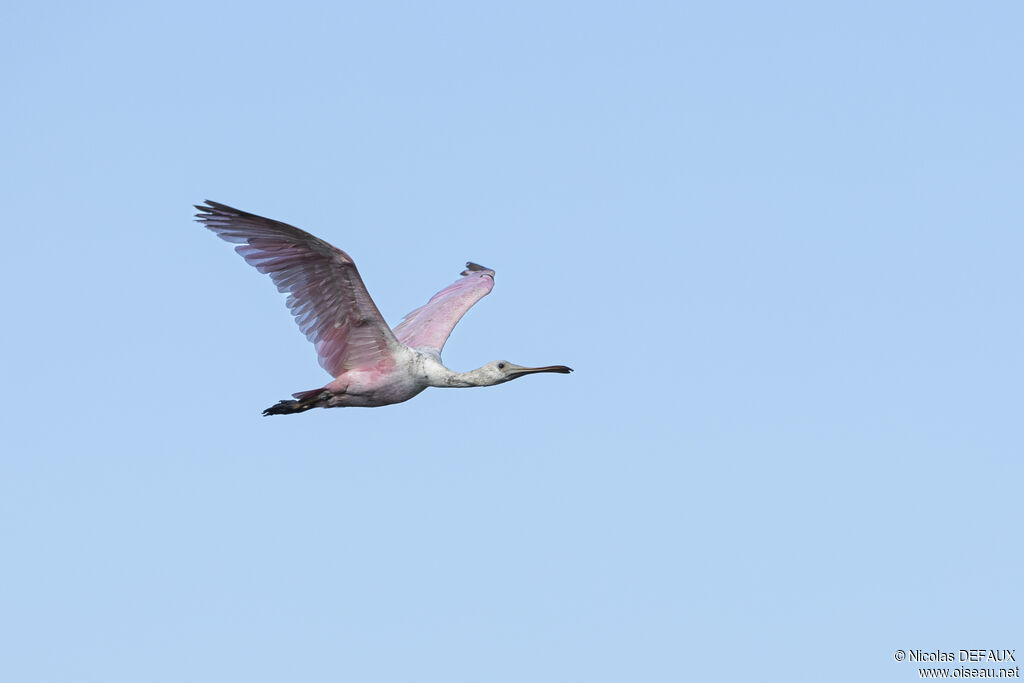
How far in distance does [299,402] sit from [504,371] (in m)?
3.57

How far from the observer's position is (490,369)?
21859 millimetres

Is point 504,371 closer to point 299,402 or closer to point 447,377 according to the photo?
point 447,377

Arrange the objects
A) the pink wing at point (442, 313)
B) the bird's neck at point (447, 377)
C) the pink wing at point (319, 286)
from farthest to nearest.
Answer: the pink wing at point (442, 313), the bird's neck at point (447, 377), the pink wing at point (319, 286)

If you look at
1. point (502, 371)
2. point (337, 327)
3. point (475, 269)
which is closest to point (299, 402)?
point (337, 327)

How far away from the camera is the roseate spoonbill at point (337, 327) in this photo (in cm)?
1925

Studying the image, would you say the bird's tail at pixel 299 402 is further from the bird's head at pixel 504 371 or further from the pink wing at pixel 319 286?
the bird's head at pixel 504 371

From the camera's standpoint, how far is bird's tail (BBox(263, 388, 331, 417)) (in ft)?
67.5

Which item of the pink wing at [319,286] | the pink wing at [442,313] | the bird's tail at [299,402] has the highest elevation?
the pink wing at [442,313]

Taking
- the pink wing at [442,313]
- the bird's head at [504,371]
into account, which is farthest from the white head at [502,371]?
the pink wing at [442,313]

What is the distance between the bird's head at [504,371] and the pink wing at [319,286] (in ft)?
6.09

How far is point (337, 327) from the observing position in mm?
20328

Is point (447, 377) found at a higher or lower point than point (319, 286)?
lower

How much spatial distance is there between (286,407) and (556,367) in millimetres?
4561

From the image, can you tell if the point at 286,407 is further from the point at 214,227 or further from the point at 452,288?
the point at 452,288
